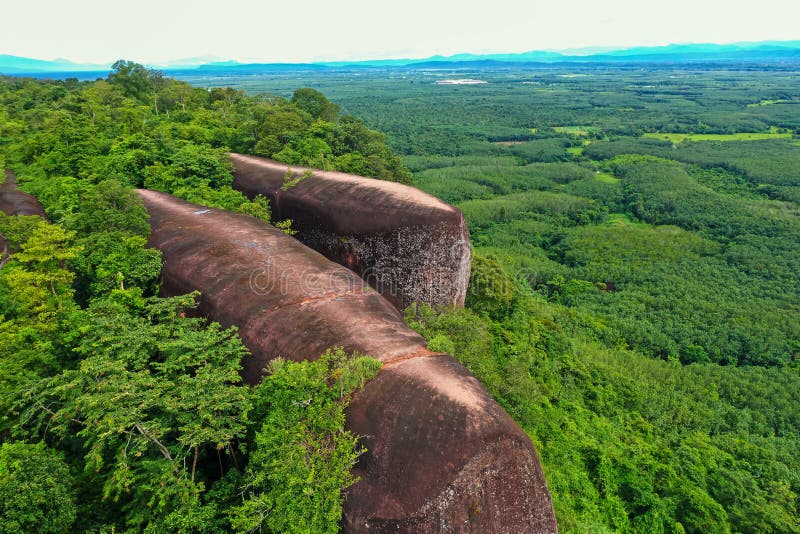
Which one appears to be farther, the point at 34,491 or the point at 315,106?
the point at 315,106

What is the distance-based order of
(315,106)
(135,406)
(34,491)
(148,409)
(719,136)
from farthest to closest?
(719,136)
(315,106)
(148,409)
(135,406)
(34,491)

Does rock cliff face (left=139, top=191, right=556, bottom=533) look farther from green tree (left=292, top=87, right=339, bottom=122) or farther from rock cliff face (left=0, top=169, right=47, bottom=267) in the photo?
green tree (left=292, top=87, right=339, bottom=122)

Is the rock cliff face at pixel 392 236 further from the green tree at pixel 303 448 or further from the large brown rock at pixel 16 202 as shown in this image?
the large brown rock at pixel 16 202

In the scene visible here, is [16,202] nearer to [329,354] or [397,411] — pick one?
[329,354]

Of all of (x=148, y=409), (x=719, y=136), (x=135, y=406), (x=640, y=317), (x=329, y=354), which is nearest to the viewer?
(x=135, y=406)

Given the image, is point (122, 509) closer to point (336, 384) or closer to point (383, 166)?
point (336, 384)

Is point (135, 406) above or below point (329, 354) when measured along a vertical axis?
above

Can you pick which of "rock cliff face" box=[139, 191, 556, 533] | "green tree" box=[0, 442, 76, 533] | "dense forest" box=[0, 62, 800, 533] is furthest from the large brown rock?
"green tree" box=[0, 442, 76, 533]

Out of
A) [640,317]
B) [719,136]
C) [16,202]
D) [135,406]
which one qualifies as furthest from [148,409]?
[719,136]
